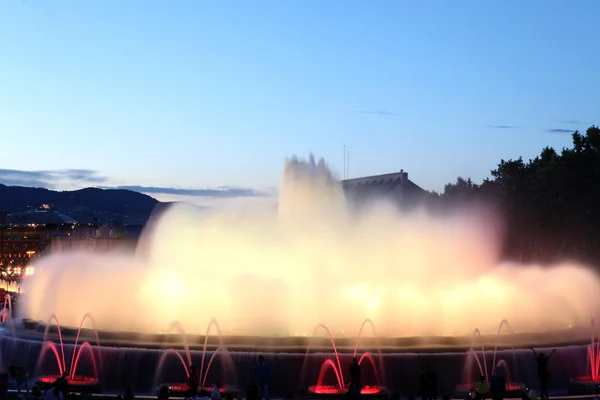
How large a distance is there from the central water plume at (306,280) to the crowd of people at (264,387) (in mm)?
5831

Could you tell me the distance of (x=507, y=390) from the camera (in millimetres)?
18406

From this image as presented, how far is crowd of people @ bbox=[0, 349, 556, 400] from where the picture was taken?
14.9 m

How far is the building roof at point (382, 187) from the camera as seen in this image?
62.4m

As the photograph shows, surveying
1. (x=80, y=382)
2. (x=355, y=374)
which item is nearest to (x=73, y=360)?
(x=80, y=382)

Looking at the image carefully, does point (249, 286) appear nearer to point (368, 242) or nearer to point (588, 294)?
point (368, 242)

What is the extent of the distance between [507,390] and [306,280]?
36.8 ft

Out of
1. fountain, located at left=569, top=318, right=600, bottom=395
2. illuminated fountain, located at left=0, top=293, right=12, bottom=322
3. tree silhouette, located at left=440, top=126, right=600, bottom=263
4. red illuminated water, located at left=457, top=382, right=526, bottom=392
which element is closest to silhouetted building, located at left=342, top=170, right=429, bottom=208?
tree silhouette, located at left=440, top=126, right=600, bottom=263

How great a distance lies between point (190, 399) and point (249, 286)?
1073 cm

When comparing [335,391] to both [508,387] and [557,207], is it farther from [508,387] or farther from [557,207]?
[557,207]

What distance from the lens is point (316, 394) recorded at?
17.6 metres

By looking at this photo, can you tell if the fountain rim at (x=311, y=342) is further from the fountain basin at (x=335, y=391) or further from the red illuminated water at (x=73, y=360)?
the fountain basin at (x=335, y=391)

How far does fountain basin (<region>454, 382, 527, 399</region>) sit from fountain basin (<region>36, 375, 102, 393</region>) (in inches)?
340

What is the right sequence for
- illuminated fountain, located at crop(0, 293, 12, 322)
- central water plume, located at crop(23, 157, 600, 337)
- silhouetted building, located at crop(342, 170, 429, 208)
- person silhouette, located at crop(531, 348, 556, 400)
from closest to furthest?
person silhouette, located at crop(531, 348, 556, 400) → central water plume, located at crop(23, 157, 600, 337) → illuminated fountain, located at crop(0, 293, 12, 322) → silhouetted building, located at crop(342, 170, 429, 208)

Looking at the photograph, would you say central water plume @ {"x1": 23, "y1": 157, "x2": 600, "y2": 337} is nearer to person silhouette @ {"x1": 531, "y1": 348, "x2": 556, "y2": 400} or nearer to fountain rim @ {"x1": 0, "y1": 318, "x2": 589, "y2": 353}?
fountain rim @ {"x1": 0, "y1": 318, "x2": 589, "y2": 353}
